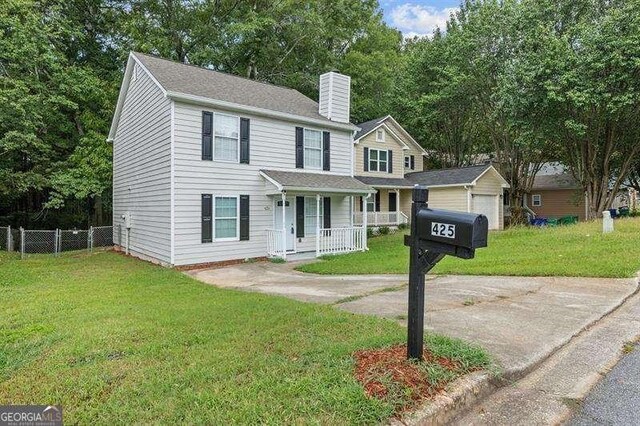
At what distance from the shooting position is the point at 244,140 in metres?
12.5

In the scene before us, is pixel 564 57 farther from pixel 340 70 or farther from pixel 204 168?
pixel 204 168

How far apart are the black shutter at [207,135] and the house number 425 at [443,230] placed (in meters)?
9.80

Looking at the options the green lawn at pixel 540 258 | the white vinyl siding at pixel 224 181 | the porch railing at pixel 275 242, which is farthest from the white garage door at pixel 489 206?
the porch railing at pixel 275 242

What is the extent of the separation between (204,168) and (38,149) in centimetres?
1112

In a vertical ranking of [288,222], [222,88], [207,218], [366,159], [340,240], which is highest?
[222,88]

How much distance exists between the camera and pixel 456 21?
2602 cm

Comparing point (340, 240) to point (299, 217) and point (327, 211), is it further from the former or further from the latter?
point (299, 217)

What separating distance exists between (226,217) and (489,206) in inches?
632

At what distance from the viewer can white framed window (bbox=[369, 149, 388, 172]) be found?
872 inches

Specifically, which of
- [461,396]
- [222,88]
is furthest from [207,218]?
[461,396]

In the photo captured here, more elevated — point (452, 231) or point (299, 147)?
point (299, 147)

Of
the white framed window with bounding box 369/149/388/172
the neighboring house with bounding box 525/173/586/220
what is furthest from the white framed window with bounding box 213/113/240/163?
the neighboring house with bounding box 525/173/586/220

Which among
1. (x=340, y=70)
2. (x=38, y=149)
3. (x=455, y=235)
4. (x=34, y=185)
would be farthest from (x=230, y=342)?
(x=340, y=70)
